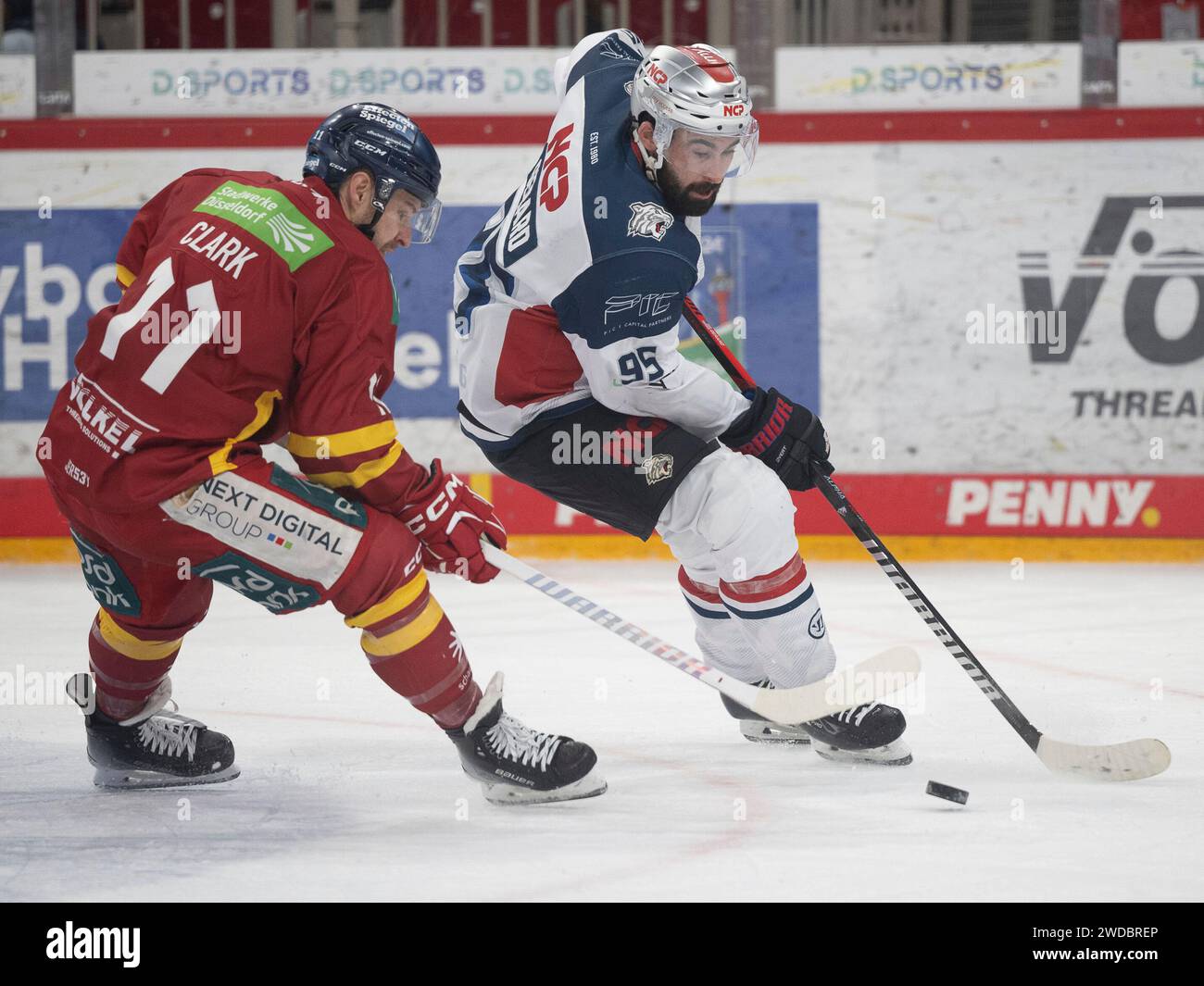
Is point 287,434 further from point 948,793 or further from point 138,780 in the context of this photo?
point 948,793

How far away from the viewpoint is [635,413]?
9.31 ft

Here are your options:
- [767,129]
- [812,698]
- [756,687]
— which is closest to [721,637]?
[756,687]

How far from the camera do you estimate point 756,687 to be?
2.91 metres

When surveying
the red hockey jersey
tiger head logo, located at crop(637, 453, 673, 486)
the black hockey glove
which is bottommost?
tiger head logo, located at crop(637, 453, 673, 486)

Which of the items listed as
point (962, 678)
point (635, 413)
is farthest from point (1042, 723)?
point (635, 413)

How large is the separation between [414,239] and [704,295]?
11.7 ft

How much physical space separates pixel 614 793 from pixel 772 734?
54cm

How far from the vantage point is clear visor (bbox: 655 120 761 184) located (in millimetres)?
2678

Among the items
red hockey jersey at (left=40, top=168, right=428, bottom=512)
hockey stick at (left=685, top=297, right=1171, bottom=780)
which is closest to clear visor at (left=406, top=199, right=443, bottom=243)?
red hockey jersey at (left=40, top=168, right=428, bottom=512)

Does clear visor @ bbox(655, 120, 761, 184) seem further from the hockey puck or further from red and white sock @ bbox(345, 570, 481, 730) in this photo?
the hockey puck

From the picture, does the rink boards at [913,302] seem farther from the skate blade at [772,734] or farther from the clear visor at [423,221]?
the clear visor at [423,221]

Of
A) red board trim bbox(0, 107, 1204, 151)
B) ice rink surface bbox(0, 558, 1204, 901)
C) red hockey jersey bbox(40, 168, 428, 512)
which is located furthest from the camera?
red board trim bbox(0, 107, 1204, 151)

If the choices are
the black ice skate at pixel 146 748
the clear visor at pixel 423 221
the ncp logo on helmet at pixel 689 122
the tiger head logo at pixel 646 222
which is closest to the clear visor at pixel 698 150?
the ncp logo on helmet at pixel 689 122
